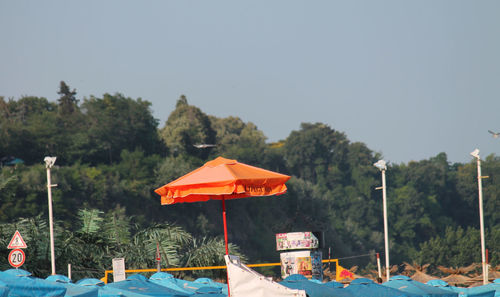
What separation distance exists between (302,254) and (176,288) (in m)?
6.75

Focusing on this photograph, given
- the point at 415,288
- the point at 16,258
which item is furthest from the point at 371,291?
the point at 16,258

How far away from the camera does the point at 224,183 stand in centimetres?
1134

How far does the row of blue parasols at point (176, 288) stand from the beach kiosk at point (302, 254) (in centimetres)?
485

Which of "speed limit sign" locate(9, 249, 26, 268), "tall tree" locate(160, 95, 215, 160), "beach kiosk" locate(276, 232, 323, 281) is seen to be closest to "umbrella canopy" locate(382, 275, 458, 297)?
"beach kiosk" locate(276, 232, 323, 281)

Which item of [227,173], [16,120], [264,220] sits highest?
[16,120]

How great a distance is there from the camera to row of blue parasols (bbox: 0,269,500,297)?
13234mm

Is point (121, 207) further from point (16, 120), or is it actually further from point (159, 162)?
point (16, 120)

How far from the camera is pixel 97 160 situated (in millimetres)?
71188

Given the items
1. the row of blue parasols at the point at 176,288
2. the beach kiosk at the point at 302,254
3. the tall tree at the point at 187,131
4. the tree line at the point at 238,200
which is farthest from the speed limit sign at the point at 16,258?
the tall tree at the point at 187,131

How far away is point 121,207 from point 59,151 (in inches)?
327

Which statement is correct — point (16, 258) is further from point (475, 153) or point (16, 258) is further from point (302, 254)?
point (475, 153)

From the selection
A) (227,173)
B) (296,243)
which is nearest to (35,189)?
(296,243)

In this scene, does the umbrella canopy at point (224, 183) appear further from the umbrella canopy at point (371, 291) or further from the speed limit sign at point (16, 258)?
the speed limit sign at point (16, 258)

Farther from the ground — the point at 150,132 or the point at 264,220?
the point at 150,132
